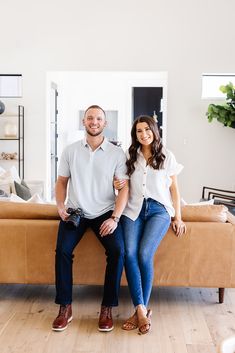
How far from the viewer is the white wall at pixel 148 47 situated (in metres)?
6.66

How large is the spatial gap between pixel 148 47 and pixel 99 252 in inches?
175

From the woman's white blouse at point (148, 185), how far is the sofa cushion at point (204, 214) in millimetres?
128

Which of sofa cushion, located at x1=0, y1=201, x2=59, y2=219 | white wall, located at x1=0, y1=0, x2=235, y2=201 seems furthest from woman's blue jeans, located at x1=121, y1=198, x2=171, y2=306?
white wall, located at x1=0, y1=0, x2=235, y2=201

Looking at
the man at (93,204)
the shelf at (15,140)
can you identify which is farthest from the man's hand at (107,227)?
the shelf at (15,140)

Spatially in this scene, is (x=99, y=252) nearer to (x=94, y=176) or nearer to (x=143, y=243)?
(x=143, y=243)

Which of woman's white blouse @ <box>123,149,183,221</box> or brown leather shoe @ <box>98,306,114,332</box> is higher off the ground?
woman's white blouse @ <box>123,149,183,221</box>

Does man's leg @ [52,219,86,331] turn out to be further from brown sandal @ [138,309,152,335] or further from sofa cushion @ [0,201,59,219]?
brown sandal @ [138,309,152,335]

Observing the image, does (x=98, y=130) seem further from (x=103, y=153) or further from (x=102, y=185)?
(x=102, y=185)

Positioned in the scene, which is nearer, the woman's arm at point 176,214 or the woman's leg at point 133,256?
the woman's leg at point 133,256

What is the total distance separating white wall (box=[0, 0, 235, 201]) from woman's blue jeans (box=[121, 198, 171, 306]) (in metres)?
4.07

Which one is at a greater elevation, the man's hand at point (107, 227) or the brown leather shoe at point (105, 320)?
the man's hand at point (107, 227)

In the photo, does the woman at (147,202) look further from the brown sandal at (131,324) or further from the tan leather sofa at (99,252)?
the tan leather sofa at (99,252)

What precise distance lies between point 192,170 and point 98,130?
4.18 metres

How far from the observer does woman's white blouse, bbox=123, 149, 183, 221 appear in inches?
115
